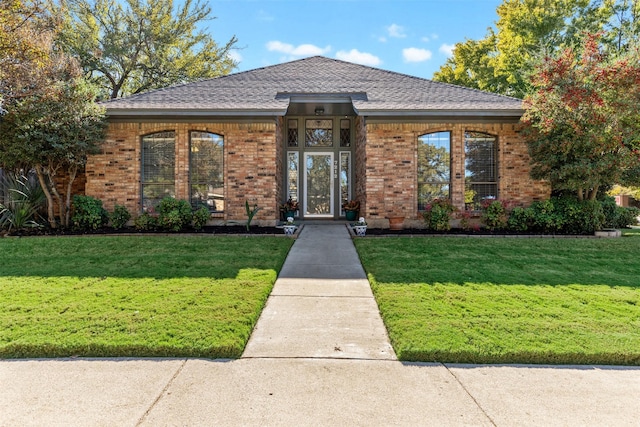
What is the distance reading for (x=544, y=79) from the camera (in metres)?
8.73

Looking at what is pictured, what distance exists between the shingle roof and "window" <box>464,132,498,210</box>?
3.20ft

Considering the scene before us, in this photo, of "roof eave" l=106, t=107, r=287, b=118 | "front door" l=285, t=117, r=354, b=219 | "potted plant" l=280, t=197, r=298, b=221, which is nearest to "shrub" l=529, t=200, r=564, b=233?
"front door" l=285, t=117, r=354, b=219

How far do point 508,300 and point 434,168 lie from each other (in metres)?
6.45

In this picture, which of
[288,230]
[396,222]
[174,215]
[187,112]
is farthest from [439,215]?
[187,112]

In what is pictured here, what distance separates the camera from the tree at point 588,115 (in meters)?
8.22

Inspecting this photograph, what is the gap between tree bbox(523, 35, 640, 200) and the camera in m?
8.22

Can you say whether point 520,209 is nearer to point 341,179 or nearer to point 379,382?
point 341,179

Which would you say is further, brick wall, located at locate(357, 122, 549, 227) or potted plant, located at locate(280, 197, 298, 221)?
potted plant, located at locate(280, 197, 298, 221)

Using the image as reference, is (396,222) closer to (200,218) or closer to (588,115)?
(588,115)

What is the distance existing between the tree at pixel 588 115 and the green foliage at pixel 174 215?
8.84 metres

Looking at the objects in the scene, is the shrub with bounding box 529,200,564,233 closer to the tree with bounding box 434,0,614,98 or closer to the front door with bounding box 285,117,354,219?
the front door with bounding box 285,117,354,219

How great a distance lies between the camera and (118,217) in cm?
964

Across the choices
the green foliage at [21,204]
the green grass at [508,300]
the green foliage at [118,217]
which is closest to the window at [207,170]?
the green foliage at [118,217]

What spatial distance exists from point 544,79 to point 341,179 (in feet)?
20.7
